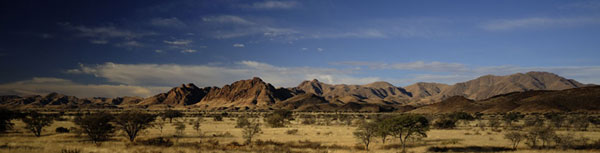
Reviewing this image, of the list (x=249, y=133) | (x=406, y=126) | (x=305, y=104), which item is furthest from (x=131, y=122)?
(x=305, y=104)

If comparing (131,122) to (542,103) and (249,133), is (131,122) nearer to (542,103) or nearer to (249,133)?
(249,133)

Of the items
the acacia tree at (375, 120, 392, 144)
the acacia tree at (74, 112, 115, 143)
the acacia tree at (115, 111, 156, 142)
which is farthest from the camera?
the acacia tree at (115, 111, 156, 142)

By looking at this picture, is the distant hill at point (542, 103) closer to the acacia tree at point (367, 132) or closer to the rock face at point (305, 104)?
the rock face at point (305, 104)

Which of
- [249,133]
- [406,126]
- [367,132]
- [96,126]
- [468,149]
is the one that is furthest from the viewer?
[249,133]

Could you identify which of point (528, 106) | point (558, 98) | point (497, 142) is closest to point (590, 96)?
point (558, 98)

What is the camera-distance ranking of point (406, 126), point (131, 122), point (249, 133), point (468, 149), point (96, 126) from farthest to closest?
1. point (249, 133)
2. point (131, 122)
3. point (96, 126)
4. point (468, 149)
5. point (406, 126)

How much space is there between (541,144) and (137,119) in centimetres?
3312

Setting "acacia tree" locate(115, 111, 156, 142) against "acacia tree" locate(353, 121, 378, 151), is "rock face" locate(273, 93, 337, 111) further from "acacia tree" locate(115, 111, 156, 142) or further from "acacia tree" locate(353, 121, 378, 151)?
"acacia tree" locate(115, 111, 156, 142)

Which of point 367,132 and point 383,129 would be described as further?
point 367,132

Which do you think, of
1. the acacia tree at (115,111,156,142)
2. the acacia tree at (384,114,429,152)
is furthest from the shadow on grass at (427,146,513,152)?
the acacia tree at (115,111,156,142)

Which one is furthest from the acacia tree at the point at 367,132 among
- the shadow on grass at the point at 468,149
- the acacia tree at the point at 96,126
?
the acacia tree at the point at 96,126

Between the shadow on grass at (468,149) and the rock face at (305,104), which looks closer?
the shadow on grass at (468,149)

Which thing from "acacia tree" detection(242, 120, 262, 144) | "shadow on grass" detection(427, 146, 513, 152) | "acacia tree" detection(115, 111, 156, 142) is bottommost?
"shadow on grass" detection(427, 146, 513, 152)

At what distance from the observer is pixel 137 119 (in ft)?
96.7
